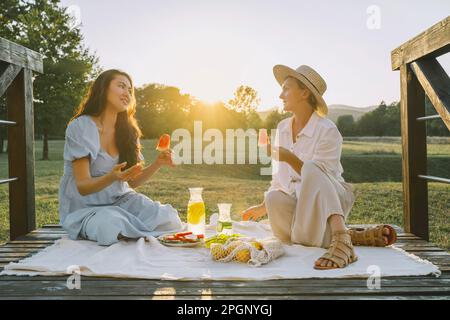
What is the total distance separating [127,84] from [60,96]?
18.6 m

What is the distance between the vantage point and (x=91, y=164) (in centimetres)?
408

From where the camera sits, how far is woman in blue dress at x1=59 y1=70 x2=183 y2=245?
389 cm

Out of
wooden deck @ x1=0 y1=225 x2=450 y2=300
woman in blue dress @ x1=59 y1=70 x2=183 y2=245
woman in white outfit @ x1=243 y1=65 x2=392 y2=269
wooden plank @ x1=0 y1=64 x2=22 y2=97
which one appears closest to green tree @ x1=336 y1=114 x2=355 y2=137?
woman in white outfit @ x1=243 y1=65 x2=392 y2=269

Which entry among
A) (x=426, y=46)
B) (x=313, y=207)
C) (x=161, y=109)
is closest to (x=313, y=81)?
(x=426, y=46)

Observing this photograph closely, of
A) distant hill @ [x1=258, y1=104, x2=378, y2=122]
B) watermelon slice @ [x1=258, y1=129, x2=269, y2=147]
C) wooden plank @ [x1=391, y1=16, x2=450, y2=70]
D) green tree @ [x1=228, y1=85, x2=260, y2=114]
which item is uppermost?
green tree @ [x1=228, y1=85, x2=260, y2=114]

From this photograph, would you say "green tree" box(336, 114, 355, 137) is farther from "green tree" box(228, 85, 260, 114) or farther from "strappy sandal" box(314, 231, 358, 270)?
"strappy sandal" box(314, 231, 358, 270)

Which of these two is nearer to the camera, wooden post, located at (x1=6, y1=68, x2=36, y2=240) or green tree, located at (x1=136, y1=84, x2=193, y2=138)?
wooden post, located at (x1=6, y1=68, x2=36, y2=240)

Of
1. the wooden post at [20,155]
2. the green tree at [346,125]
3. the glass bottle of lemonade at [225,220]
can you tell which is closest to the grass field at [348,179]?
the green tree at [346,125]

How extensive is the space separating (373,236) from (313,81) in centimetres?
123

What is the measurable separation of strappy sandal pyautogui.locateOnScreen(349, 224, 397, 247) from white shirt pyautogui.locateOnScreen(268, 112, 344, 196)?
41 cm

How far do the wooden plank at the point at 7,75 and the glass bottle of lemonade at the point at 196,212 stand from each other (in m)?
1.69

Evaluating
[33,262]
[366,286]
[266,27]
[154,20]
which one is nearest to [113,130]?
[33,262]

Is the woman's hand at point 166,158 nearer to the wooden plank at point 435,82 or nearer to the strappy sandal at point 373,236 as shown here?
the strappy sandal at point 373,236

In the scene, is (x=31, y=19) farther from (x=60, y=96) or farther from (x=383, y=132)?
(x=383, y=132)
